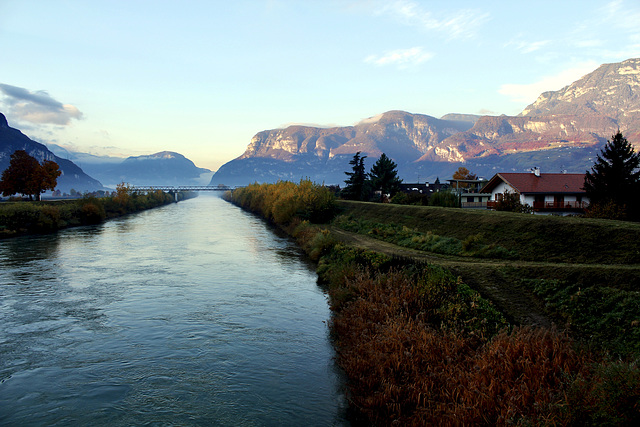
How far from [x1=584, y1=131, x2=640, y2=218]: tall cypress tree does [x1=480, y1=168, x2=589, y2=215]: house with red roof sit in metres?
4.86

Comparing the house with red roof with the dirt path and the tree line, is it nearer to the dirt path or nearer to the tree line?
the tree line

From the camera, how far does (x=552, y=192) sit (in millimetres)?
62000

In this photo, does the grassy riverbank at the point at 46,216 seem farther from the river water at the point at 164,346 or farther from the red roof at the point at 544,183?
the red roof at the point at 544,183

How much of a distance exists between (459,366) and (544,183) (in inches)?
2368

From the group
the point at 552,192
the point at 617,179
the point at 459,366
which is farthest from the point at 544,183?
the point at 459,366

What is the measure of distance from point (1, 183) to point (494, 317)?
9657 centimetres

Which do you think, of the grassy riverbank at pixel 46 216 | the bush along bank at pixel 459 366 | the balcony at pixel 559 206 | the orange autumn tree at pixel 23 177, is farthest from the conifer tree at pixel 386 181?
the orange autumn tree at pixel 23 177

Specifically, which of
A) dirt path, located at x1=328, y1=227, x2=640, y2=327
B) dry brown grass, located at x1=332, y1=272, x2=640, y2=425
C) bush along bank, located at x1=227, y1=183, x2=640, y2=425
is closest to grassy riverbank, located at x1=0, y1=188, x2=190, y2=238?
bush along bank, located at x1=227, y1=183, x2=640, y2=425

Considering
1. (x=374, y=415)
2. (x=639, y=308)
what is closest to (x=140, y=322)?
(x=374, y=415)

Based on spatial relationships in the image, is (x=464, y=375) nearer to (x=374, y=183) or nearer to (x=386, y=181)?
(x=374, y=183)

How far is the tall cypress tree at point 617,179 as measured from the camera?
46312 millimetres

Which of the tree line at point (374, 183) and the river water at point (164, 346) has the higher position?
the tree line at point (374, 183)

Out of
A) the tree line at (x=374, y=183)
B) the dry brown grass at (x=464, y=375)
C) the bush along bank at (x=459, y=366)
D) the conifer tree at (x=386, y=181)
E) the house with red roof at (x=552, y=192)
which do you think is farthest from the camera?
the tree line at (x=374, y=183)

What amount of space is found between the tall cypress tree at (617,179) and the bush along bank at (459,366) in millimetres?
38037
